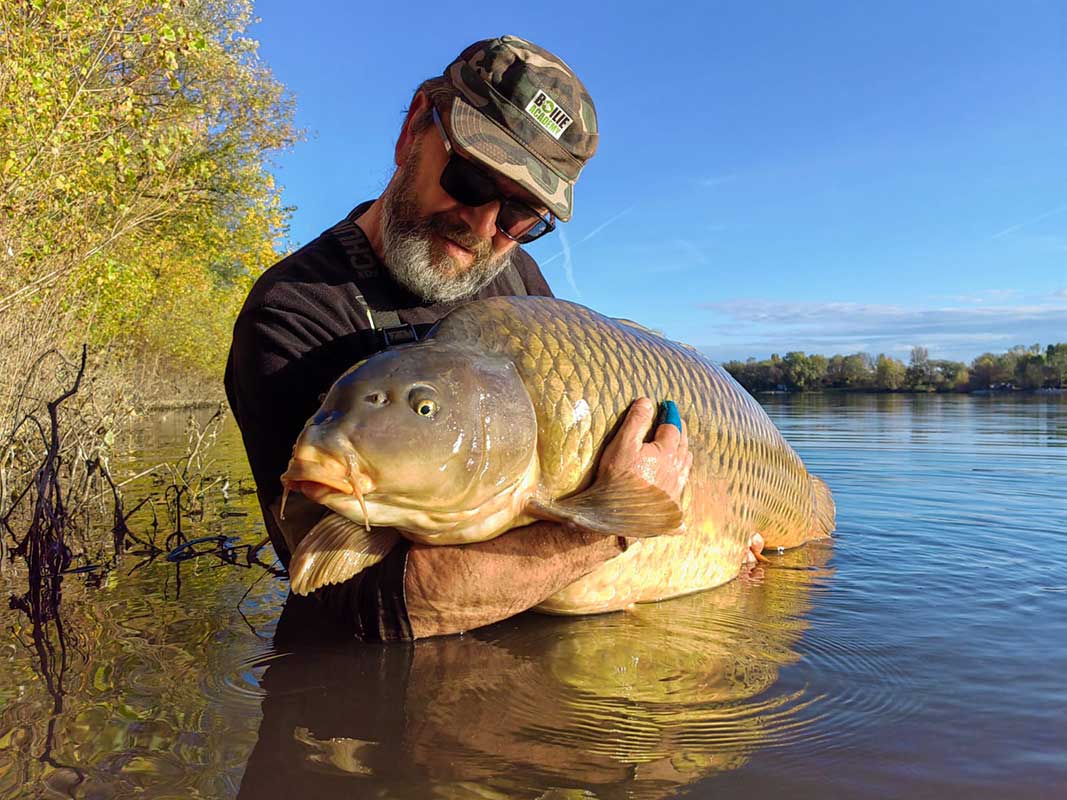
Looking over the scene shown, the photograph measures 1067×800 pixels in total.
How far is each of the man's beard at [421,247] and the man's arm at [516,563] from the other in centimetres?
75

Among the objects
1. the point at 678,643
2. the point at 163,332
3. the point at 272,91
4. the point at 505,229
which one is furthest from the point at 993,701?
the point at 163,332

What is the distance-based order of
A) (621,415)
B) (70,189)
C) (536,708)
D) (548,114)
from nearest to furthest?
1. (536,708)
2. (621,415)
3. (548,114)
4. (70,189)

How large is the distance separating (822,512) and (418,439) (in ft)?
7.88

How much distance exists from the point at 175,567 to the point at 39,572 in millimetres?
512

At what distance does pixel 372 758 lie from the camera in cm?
142

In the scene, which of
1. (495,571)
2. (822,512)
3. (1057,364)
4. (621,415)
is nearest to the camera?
(495,571)

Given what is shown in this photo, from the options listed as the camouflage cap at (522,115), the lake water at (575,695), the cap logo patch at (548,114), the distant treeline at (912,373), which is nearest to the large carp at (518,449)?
the lake water at (575,695)

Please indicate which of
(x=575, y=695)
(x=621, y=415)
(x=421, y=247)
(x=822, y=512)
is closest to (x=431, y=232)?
(x=421, y=247)

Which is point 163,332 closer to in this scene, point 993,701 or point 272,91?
point 272,91

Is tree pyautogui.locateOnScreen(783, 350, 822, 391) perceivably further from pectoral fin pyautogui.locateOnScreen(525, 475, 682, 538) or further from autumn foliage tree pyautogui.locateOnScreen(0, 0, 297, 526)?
pectoral fin pyautogui.locateOnScreen(525, 475, 682, 538)

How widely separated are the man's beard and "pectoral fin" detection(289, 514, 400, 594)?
2.77ft

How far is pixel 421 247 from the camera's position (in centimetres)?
236

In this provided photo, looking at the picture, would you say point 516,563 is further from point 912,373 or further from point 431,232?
point 912,373

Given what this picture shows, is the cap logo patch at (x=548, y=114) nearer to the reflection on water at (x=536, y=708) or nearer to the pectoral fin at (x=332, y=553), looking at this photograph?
the pectoral fin at (x=332, y=553)
